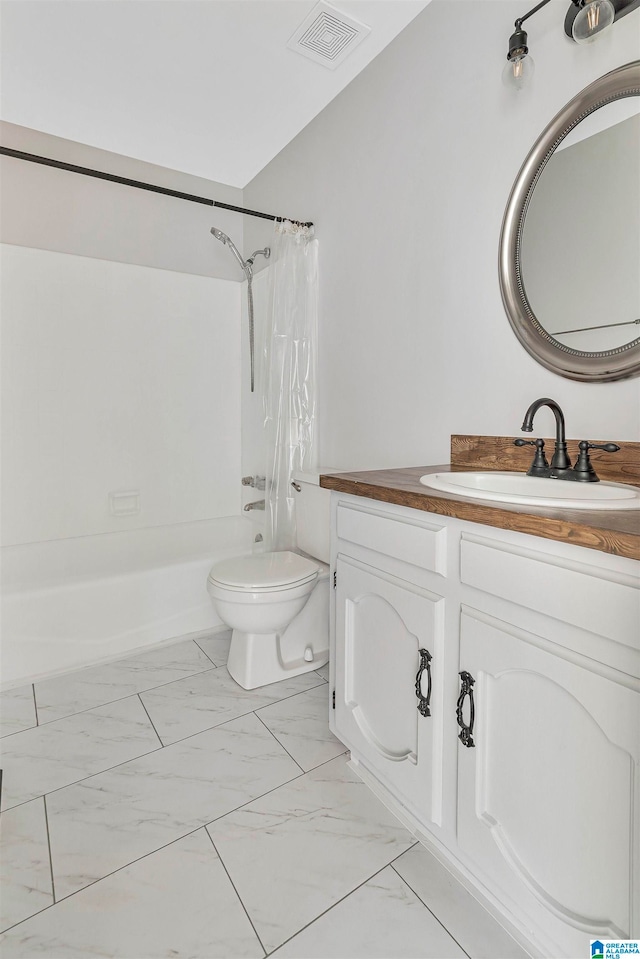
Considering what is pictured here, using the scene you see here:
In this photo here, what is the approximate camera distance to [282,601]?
73.2 inches

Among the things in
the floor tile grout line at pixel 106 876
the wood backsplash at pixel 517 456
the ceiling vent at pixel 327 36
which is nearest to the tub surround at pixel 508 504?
the wood backsplash at pixel 517 456

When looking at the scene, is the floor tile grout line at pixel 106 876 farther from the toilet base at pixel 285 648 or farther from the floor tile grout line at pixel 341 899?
the toilet base at pixel 285 648

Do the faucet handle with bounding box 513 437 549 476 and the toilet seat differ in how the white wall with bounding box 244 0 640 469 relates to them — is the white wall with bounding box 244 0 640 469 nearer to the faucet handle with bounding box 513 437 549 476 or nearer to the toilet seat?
the faucet handle with bounding box 513 437 549 476

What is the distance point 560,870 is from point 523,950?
300 mm

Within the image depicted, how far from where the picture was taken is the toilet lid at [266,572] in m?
1.84

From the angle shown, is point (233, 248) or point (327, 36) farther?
point (233, 248)

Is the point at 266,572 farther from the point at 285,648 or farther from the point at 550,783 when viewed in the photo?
the point at 550,783

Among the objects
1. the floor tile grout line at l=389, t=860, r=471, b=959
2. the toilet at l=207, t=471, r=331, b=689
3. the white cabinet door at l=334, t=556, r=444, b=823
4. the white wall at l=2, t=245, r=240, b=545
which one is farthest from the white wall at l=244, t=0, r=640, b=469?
the floor tile grout line at l=389, t=860, r=471, b=959

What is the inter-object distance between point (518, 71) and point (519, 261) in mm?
446

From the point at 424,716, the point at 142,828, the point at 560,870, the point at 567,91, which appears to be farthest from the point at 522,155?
the point at 142,828

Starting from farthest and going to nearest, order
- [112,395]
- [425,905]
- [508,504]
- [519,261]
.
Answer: [112,395] < [519,261] < [425,905] < [508,504]

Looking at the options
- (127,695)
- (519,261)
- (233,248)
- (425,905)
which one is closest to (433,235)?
(519,261)

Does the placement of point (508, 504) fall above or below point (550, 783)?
above

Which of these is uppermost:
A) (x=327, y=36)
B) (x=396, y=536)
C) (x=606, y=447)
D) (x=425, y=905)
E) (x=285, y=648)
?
(x=327, y=36)
